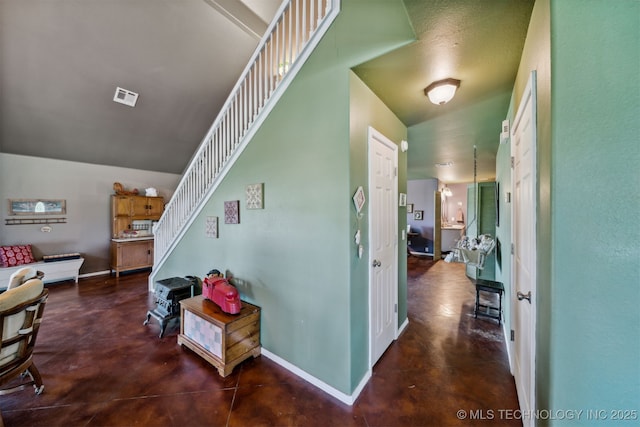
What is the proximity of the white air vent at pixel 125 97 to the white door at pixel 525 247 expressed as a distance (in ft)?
17.6

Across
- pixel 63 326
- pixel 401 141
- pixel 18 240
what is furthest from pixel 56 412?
pixel 18 240

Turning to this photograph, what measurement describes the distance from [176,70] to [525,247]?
519 centimetres

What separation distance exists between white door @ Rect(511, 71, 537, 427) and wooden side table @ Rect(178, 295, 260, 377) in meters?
2.10

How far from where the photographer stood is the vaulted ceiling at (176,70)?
1551 mm

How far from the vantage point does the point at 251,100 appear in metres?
2.55

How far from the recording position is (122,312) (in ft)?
10.9

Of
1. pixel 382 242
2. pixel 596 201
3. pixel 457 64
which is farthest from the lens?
pixel 382 242

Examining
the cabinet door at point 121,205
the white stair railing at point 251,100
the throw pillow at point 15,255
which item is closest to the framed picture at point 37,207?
the throw pillow at point 15,255

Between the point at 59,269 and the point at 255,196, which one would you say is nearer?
the point at 255,196

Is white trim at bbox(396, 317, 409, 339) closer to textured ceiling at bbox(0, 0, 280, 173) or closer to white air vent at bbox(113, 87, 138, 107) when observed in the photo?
textured ceiling at bbox(0, 0, 280, 173)

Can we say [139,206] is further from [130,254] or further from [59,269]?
[59,269]

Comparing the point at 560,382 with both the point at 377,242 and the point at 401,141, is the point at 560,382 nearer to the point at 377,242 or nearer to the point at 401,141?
the point at 377,242

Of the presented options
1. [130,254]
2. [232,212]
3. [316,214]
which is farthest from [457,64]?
[130,254]

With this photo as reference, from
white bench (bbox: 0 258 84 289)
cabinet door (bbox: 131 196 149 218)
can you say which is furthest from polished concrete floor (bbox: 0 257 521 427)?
cabinet door (bbox: 131 196 149 218)
